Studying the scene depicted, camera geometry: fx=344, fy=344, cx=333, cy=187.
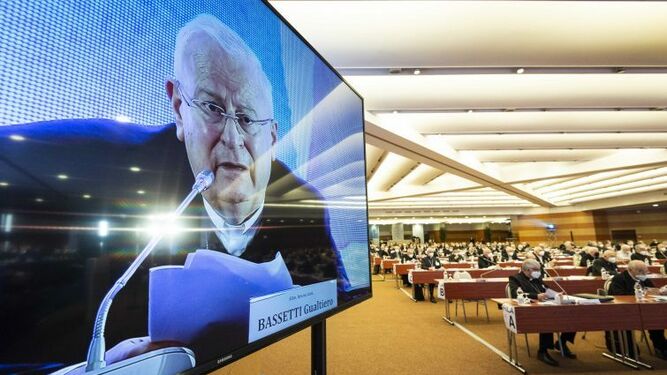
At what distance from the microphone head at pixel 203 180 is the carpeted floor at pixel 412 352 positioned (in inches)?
138

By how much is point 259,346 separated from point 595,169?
14060mm

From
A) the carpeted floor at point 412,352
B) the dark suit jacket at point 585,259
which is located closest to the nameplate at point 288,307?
the carpeted floor at point 412,352

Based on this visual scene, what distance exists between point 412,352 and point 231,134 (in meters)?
4.95

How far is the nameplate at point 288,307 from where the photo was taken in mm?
1244

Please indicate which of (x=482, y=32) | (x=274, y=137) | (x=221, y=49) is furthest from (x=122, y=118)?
(x=482, y=32)

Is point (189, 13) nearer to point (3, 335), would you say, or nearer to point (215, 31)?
point (215, 31)

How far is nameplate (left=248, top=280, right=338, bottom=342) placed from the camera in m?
1.24

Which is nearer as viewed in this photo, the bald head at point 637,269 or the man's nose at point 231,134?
the man's nose at point 231,134

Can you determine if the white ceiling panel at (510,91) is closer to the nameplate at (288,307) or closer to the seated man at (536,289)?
the seated man at (536,289)

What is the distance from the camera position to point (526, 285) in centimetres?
531

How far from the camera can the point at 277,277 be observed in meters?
1.40

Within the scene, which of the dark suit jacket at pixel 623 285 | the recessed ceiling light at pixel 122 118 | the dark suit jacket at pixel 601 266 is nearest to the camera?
the recessed ceiling light at pixel 122 118

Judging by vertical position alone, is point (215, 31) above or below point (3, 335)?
above

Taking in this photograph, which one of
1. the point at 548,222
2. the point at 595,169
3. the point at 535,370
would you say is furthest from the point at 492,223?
the point at 535,370
